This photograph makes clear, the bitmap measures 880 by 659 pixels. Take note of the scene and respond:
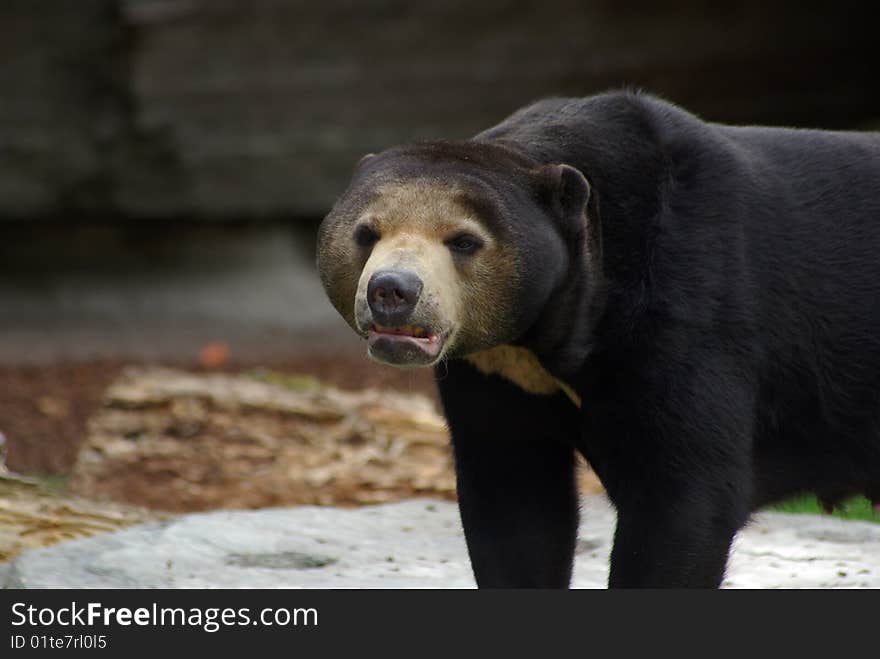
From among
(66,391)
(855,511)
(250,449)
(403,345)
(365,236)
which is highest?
(66,391)

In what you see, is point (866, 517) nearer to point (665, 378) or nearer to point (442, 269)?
point (665, 378)

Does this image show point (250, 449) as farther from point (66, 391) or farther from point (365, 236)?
point (365, 236)

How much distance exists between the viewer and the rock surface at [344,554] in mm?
5469

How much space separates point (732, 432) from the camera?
14.3 feet

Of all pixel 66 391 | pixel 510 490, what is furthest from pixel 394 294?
pixel 66 391

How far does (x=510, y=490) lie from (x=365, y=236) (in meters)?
1.07

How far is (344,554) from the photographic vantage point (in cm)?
593

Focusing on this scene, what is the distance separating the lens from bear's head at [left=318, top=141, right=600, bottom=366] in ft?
13.2

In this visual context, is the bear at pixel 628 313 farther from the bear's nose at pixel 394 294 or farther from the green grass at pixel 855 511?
the green grass at pixel 855 511

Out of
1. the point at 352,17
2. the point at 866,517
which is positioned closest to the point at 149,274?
the point at 352,17

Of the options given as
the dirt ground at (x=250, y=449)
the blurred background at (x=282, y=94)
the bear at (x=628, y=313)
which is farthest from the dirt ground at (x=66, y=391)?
the bear at (x=628, y=313)

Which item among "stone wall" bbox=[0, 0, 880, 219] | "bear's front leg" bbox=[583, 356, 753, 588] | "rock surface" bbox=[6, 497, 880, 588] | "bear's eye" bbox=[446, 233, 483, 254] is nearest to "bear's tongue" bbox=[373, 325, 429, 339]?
"bear's eye" bbox=[446, 233, 483, 254]

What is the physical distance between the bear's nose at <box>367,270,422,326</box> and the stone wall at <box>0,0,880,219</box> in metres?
7.93

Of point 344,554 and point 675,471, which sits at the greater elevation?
point 344,554
